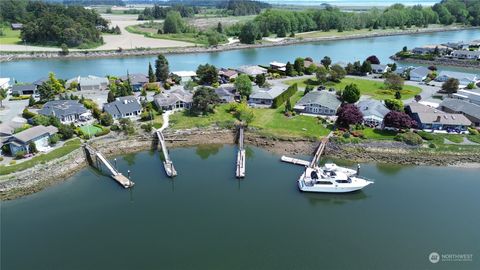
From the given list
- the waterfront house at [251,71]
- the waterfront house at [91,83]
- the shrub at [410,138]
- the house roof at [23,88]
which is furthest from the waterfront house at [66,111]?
the shrub at [410,138]

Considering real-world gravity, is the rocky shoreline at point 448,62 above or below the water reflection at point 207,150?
above

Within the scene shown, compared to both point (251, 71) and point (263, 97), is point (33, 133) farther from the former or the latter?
point (251, 71)

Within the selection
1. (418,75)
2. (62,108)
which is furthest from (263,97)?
(418,75)

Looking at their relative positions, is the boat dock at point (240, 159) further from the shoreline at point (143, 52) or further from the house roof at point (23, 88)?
the shoreline at point (143, 52)

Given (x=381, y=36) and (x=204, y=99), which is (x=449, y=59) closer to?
(x=381, y=36)

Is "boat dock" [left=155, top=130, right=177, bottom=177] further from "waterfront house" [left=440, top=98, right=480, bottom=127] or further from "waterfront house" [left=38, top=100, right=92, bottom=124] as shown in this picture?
"waterfront house" [left=440, top=98, right=480, bottom=127]

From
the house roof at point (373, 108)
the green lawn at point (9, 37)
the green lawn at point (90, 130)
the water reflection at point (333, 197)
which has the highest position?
the green lawn at point (9, 37)

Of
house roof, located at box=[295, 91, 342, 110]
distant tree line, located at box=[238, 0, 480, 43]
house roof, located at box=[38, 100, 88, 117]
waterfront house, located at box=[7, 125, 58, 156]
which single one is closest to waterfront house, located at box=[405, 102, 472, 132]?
house roof, located at box=[295, 91, 342, 110]

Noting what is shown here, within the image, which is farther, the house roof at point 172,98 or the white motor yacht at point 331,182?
the house roof at point 172,98
